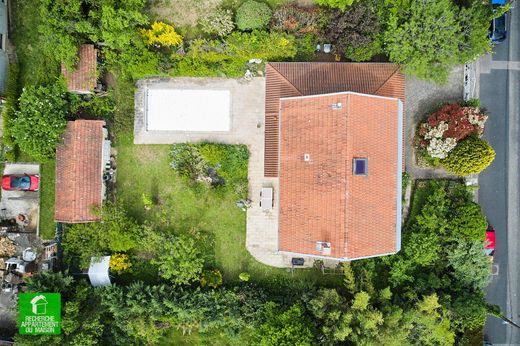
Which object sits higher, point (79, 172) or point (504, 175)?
point (504, 175)

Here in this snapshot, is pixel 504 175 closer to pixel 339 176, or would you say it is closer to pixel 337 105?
pixel 339 176

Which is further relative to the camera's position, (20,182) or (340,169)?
(20,182)

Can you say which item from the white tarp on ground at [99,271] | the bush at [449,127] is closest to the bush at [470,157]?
the bush at [449,127]

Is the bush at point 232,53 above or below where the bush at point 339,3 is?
below

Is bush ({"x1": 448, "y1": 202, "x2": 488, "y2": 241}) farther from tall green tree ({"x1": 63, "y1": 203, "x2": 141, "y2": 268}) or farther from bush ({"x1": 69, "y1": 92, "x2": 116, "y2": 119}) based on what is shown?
bush ({"x1": 69, "y1": 92, "x2": 116, "y2": 119})

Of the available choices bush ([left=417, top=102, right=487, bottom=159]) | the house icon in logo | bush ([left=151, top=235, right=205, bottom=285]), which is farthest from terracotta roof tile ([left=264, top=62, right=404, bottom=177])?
the house icon in logo

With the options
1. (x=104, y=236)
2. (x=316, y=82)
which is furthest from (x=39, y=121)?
(x=316, y=82)

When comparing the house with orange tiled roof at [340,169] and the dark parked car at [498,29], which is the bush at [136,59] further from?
the dark parked car at [498,29]
